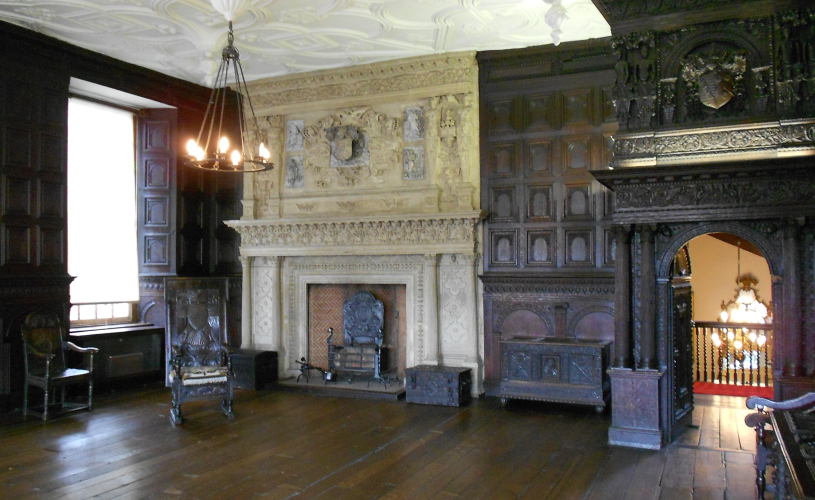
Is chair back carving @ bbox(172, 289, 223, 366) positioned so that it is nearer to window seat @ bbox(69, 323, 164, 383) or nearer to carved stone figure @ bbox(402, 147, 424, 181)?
window seat @ bbox(69, 323, 164, 383)

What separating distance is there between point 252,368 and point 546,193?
4.50 metres

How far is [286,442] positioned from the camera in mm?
5941

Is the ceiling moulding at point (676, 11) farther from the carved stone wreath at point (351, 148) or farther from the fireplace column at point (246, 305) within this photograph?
the fireplace column at point (246, 305)

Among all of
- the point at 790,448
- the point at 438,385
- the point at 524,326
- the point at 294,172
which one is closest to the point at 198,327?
the point at 294,172

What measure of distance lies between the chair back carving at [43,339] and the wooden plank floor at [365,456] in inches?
25.8

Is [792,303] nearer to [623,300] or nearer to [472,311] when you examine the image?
[623,300]

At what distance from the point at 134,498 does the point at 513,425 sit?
3.63 m

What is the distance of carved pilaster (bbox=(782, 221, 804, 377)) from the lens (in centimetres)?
532

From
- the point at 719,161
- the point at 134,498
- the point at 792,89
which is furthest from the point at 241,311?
the point at 792,89

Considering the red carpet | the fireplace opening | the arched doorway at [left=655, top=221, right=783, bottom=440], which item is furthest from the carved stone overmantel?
the red carpet

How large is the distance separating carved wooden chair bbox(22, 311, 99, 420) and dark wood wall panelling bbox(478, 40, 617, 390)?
15.8 ft

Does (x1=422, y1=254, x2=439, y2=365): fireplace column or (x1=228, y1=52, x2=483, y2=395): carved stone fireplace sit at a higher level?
(x1=228, y1=52, x2=483, y2=395): carved stone fireplace

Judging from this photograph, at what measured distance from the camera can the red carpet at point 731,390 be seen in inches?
302

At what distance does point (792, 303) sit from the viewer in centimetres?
533
